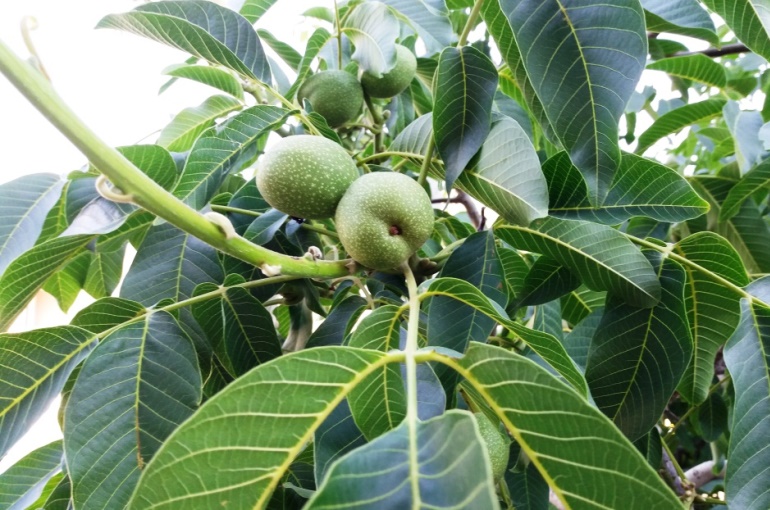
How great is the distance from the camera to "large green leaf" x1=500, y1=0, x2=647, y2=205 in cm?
42

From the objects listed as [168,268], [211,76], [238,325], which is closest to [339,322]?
[238,325]

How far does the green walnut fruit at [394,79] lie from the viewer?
0.75 meters

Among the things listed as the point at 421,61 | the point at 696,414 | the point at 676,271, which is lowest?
the point at 696,414

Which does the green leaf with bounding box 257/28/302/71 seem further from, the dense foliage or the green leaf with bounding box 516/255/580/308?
the green leaf with bounding box 516/255/580/308

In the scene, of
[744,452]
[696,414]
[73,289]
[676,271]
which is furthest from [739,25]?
[73,289]

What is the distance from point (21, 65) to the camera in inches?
12.4

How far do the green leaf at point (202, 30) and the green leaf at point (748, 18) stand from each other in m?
0.43

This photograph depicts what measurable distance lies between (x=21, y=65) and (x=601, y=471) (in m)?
0.37

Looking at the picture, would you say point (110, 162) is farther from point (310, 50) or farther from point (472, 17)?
point (310, 50)

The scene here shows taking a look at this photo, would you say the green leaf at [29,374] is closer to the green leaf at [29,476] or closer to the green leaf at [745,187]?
the green leaf at [29,476]

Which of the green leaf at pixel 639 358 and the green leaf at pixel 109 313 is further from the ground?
the green leaf at pixel 109 313

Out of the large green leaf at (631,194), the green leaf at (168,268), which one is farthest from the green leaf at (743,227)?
the green leaf at (168,268)

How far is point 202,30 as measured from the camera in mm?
541

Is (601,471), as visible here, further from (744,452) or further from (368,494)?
(744,452)
